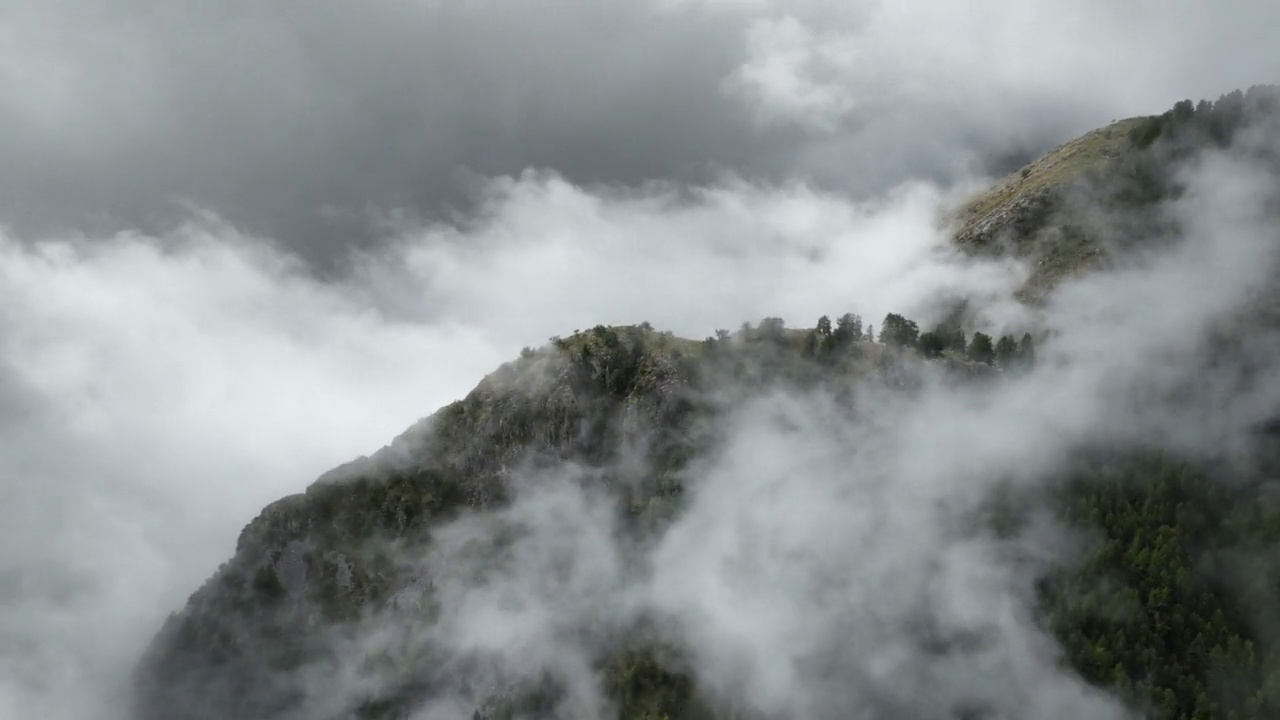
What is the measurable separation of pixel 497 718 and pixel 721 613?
174 feet

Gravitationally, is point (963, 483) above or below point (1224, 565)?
above

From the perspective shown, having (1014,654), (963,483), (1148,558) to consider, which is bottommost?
(1014,654)

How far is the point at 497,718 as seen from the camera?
19338cm

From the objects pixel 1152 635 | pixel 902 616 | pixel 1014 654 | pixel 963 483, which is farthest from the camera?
pixel 963 483

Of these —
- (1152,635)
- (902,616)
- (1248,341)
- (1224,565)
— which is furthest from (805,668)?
(1248,341)

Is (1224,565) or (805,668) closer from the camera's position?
(1224,565)

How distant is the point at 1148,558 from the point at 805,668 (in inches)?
2576

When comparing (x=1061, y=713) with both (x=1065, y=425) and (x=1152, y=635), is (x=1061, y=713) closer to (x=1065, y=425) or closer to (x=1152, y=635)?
(x=1152, y=635)

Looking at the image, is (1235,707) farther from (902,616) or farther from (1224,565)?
(902,616)

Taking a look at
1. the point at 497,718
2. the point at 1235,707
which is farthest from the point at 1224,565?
the point at 497,718

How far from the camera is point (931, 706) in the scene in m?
162

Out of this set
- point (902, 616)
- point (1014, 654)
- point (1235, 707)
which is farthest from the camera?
point (902, 616)

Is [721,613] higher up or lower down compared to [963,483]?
lower down

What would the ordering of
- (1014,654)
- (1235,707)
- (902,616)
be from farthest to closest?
(902,616) → (1014,654) → (1235,707)
